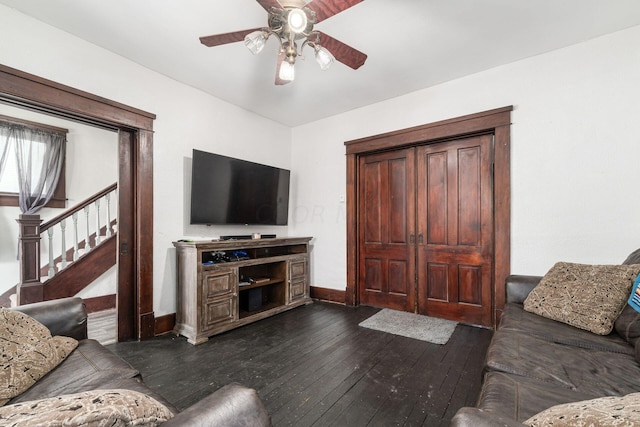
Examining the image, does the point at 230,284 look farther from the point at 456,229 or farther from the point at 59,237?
the point at 59,237

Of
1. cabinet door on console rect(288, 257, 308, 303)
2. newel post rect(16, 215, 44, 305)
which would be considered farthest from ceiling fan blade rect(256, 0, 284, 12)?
newel post rect(16, 215, 44, 305)

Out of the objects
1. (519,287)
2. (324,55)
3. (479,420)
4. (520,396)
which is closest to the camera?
(479,420)

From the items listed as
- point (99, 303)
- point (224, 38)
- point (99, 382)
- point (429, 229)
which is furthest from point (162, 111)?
point (429, 229)

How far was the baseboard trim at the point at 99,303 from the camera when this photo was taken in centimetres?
373

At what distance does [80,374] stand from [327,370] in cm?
149

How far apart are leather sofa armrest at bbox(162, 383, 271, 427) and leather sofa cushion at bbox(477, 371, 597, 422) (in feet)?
2.77

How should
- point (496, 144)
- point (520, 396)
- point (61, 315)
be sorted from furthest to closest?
point (496, 144) → point (61, 315) → point (520, 396)

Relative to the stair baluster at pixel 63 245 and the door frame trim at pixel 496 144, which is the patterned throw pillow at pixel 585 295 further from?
the stair baluster at pixel 63 245

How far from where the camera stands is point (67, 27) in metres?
2.27

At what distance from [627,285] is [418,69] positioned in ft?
7.95

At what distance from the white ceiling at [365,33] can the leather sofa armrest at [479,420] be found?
7.79 feet

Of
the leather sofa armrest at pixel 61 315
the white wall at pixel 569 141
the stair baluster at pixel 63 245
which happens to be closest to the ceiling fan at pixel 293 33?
the white wall at pixel 569 141

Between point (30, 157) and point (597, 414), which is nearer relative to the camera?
point (597, 414)

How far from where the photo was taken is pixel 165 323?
290 cm
